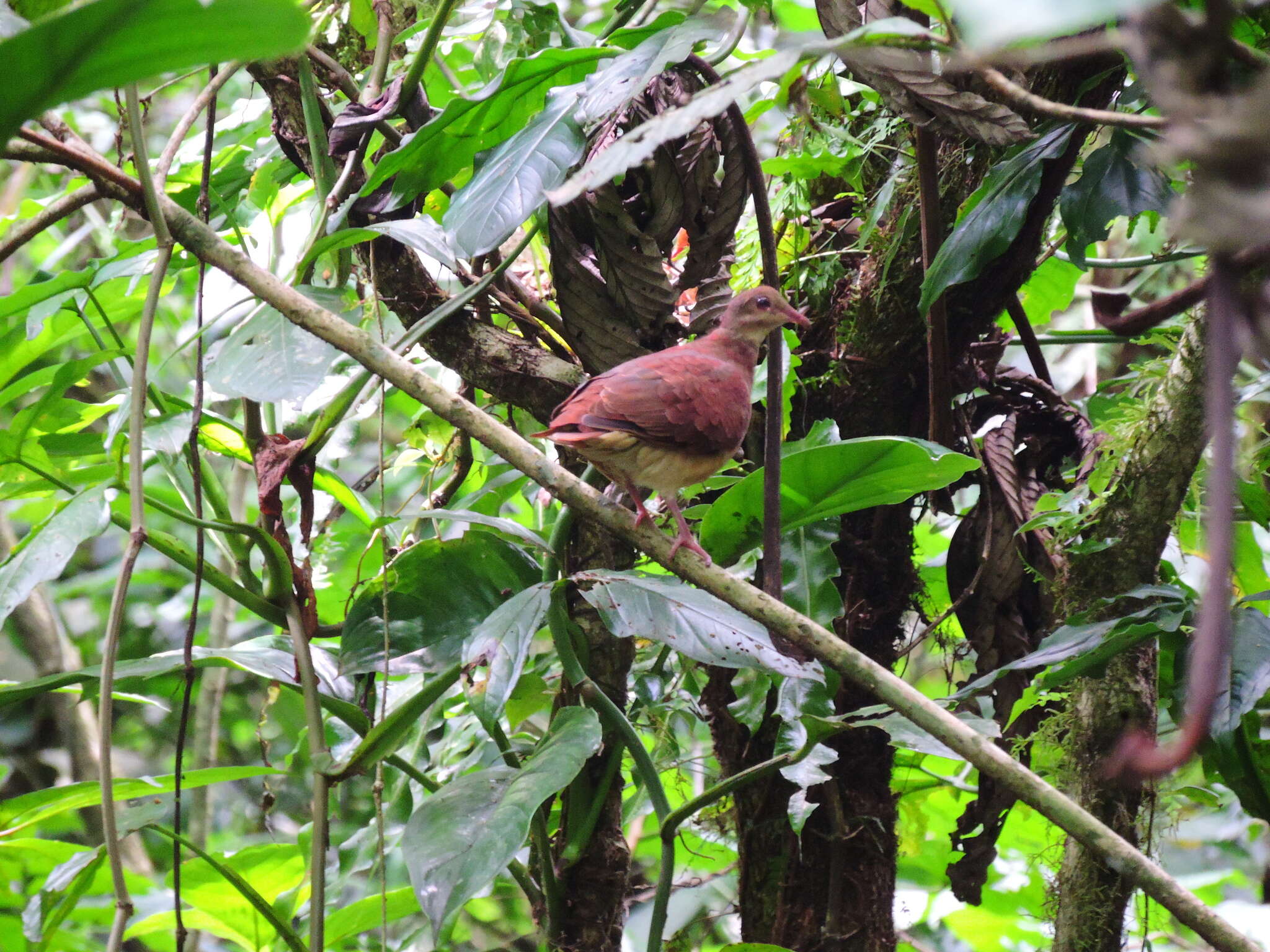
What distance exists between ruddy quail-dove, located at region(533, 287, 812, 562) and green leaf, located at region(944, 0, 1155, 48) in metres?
1.40

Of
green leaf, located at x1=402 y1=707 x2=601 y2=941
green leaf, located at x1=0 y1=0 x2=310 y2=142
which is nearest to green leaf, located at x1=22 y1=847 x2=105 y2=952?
green leaf, located at x1=402 y1=707 x2=601 y2=941

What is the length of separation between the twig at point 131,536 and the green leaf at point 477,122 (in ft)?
1.54

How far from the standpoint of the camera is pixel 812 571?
6.48ft

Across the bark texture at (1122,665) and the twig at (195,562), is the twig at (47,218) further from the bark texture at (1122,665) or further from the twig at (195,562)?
the bark texture at (1122,665)

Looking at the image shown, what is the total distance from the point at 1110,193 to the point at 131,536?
1887 mm

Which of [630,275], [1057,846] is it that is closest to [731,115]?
[630,275]

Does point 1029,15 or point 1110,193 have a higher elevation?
point 1029,15

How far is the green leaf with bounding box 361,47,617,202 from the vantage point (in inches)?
75.0

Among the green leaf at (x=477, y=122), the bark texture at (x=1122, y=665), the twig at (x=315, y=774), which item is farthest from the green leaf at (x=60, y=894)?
the bark texture at (x=1122, y=665)

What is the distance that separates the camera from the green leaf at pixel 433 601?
200 centimetres

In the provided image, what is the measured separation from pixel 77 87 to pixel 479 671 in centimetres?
224

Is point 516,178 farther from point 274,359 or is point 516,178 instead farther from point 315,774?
point 315,774

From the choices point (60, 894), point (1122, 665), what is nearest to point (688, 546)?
point (1122, 665)

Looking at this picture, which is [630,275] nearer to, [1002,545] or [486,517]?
[486,517]
